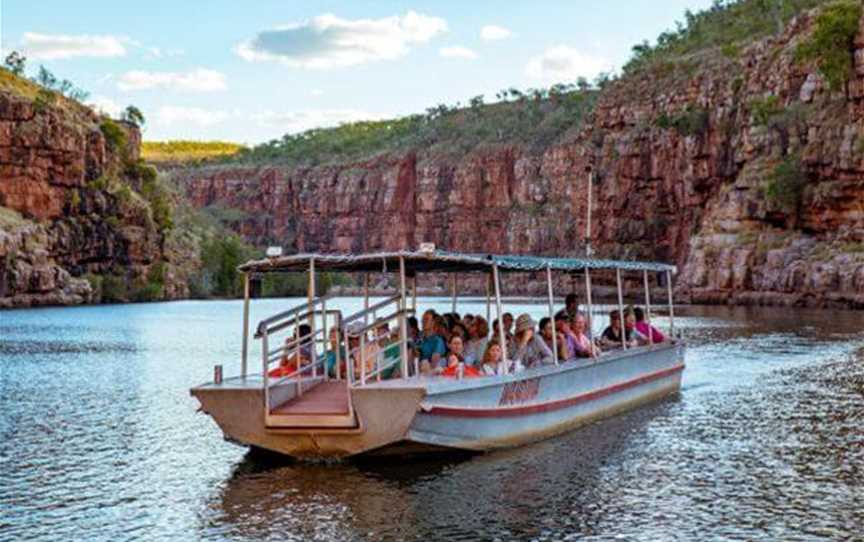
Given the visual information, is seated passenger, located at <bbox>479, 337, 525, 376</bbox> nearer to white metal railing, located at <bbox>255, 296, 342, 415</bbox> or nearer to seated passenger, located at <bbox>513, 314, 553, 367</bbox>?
seated passenger, located at <bbox>513, 314, 553, 367</bbox>

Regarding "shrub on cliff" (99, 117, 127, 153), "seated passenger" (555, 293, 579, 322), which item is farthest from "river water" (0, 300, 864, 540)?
"shrub on cliff" (99, 117, 127, 153)

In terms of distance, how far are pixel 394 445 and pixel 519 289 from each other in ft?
439

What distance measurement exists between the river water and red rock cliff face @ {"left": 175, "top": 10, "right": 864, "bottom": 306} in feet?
198

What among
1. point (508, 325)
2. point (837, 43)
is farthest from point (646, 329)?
point (837, 43)

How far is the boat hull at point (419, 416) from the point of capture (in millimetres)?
19047

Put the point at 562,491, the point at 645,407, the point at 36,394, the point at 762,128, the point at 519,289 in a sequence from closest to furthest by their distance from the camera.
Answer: the point at 562,491 < the point at 645,407 < the point at 36,394 < the point at 762,128 < the point at 519,289

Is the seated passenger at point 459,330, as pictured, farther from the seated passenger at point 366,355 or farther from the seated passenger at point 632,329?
the seated passenger at point 632,329

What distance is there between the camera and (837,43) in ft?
308

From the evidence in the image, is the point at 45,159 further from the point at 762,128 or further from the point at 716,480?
the point at 716,480

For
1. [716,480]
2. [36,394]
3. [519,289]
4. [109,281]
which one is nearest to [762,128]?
[519,289]

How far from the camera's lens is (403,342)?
800 inches

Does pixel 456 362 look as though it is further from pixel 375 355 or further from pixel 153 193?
pixel 153 193

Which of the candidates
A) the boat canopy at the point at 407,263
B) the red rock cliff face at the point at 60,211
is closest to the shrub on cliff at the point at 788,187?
the red rock cliff face at the point at 60,211

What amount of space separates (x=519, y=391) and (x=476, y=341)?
1754mm
